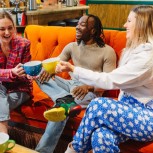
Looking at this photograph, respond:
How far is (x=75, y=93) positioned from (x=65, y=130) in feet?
0.87

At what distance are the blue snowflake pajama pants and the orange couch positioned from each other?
0.11 meters

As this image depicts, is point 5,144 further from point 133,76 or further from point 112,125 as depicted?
point 133,76

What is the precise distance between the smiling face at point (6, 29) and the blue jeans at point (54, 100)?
40cm

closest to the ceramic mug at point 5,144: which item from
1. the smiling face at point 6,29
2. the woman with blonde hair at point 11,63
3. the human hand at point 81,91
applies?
the woman with blonde hair at point 11,63

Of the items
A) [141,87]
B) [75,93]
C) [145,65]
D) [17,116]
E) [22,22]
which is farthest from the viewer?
[22,22]

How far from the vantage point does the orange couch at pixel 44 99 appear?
1.87m

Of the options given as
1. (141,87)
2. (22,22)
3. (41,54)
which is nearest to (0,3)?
(22,22)

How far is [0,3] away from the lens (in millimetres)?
3836

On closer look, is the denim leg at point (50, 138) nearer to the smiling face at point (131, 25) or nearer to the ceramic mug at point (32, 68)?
the ceramic mug at point (32, 68)

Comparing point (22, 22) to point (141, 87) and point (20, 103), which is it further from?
point (141, 87)

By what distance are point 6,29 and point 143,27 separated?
911 mm

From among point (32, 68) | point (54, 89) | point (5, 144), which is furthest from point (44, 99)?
point (5, 144)

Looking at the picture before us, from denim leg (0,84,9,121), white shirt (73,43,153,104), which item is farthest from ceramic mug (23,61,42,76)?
denim leg (0,84,9,121)

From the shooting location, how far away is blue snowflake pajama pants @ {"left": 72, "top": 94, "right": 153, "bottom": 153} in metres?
1.48
